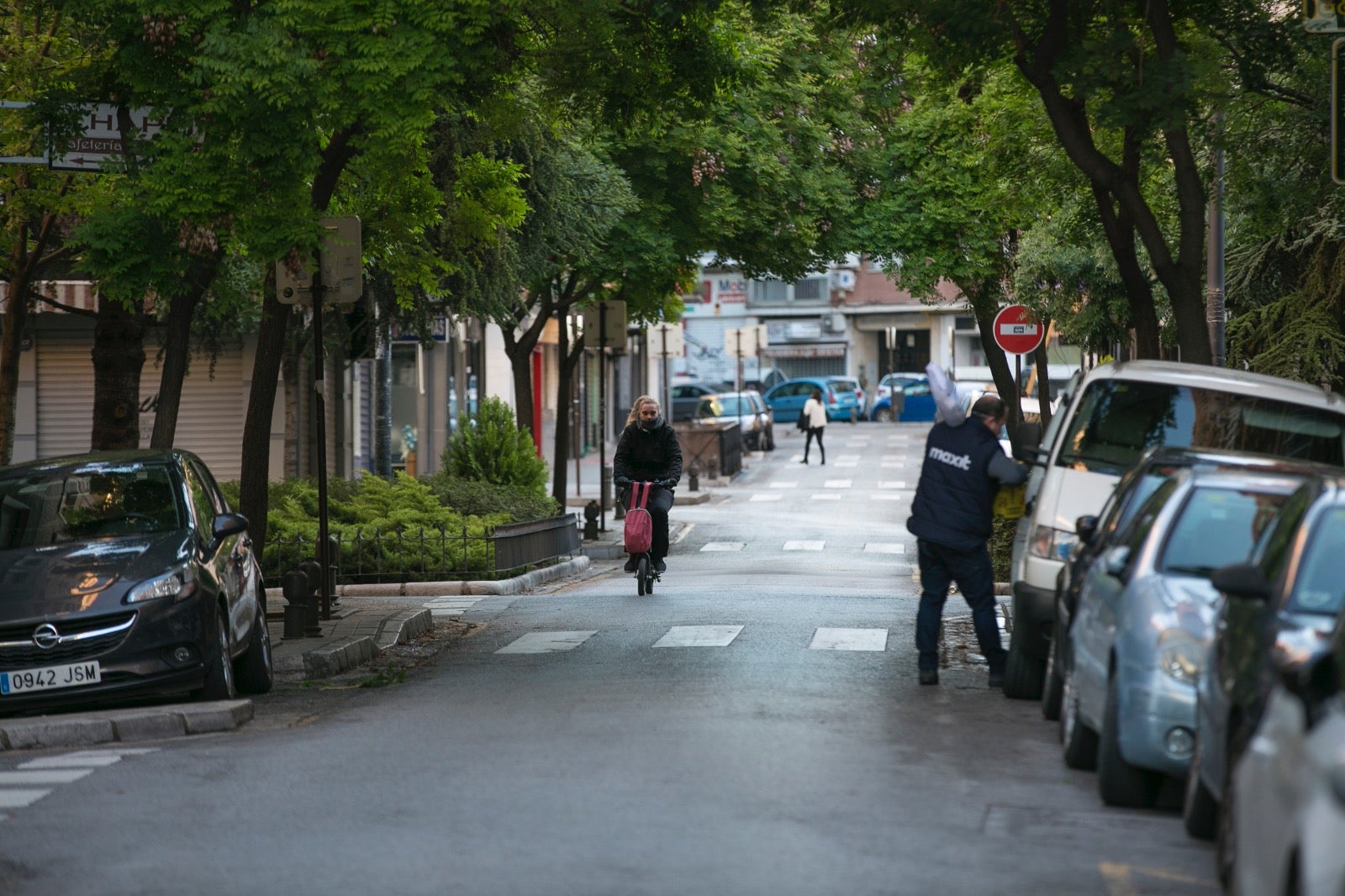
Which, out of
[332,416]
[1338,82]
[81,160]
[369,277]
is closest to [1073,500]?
[1338,82]

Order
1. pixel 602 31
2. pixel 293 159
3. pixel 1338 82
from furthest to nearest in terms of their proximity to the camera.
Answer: pixel 602 31
pixel 293 159
pixel 1338 82

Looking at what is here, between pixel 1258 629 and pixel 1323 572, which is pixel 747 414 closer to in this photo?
pixel 1323 572

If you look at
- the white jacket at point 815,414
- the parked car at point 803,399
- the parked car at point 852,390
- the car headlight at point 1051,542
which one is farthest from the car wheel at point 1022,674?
the parked car at point 852,390

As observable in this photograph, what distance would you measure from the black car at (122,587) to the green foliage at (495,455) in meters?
15.4

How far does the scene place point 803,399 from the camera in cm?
7006

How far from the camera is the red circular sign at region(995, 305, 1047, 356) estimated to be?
2309 cm

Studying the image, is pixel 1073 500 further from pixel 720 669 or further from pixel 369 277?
pixel 369 277

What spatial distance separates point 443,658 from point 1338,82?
758cm

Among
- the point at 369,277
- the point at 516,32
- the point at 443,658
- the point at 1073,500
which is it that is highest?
the point at 516,32

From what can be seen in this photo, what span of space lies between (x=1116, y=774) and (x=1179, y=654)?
64 centimetres

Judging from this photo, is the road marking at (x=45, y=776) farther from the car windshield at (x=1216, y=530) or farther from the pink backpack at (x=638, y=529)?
the pink backpack at (x=638, y=529)

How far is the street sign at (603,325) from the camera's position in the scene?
29.7m

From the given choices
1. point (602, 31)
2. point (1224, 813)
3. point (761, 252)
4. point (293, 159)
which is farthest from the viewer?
point (761, 252)

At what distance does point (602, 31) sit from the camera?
15.2 meters
